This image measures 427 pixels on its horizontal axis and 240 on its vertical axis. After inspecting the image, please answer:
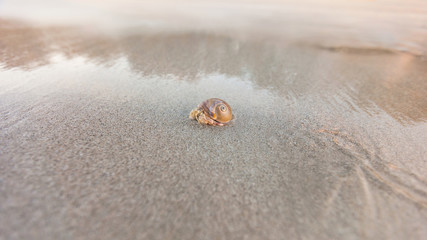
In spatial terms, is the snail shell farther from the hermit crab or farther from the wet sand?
the wet sand

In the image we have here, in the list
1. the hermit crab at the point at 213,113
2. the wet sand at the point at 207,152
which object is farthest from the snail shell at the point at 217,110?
the wet sand at the point at 207,152

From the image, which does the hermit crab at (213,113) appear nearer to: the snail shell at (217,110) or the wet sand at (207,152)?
the snail shell at (217,110)

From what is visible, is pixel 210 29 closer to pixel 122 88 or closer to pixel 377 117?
pixel 122 88

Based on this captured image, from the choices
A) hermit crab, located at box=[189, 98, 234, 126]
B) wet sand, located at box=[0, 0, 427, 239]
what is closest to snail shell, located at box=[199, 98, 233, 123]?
hermit crab, located at box=[189, 98, 234, 126]

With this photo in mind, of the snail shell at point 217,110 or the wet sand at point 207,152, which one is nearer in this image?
the wet sand at point 207,152

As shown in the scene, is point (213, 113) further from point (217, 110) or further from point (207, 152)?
point (207, 152)

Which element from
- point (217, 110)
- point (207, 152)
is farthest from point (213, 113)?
point (207, 152)
